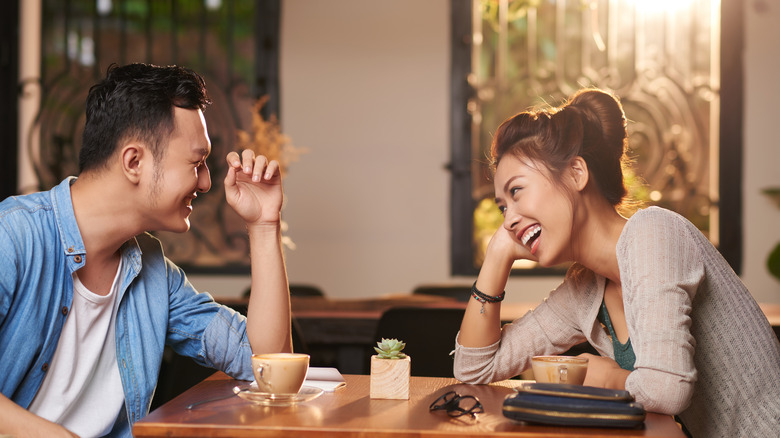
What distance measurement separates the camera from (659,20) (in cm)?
492

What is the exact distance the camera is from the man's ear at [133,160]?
160cm

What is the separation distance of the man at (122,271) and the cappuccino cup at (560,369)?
610 mm

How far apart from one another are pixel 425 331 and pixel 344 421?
1191mm

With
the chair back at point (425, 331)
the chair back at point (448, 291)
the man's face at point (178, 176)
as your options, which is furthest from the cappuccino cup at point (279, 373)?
the chair back at point (448, 291)

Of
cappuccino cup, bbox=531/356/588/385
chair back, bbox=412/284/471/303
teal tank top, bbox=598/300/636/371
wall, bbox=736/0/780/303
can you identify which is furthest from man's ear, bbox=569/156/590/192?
wall, bbox=736/0/780/303

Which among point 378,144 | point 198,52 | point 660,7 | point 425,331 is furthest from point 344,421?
point 660,7

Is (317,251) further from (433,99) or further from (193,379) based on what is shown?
(193,379)

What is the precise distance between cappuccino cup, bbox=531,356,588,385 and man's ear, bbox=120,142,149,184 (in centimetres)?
90

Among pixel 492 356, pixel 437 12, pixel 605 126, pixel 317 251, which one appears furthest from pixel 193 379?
pixel 437 12

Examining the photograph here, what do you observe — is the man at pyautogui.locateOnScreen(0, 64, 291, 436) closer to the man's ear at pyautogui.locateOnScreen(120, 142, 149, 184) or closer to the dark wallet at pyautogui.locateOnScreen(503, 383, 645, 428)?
the man's ear at pyautogui.locateOnScreen(120, 142, 149, 184)

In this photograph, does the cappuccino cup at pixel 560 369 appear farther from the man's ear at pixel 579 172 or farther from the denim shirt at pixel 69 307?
the denim shirt at pixel 69 307

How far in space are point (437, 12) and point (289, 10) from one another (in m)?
0.98

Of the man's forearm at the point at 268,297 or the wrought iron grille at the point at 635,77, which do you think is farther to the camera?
the wrought iron grille at the point at 635,77

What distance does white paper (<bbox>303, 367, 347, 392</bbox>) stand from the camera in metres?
1.50
